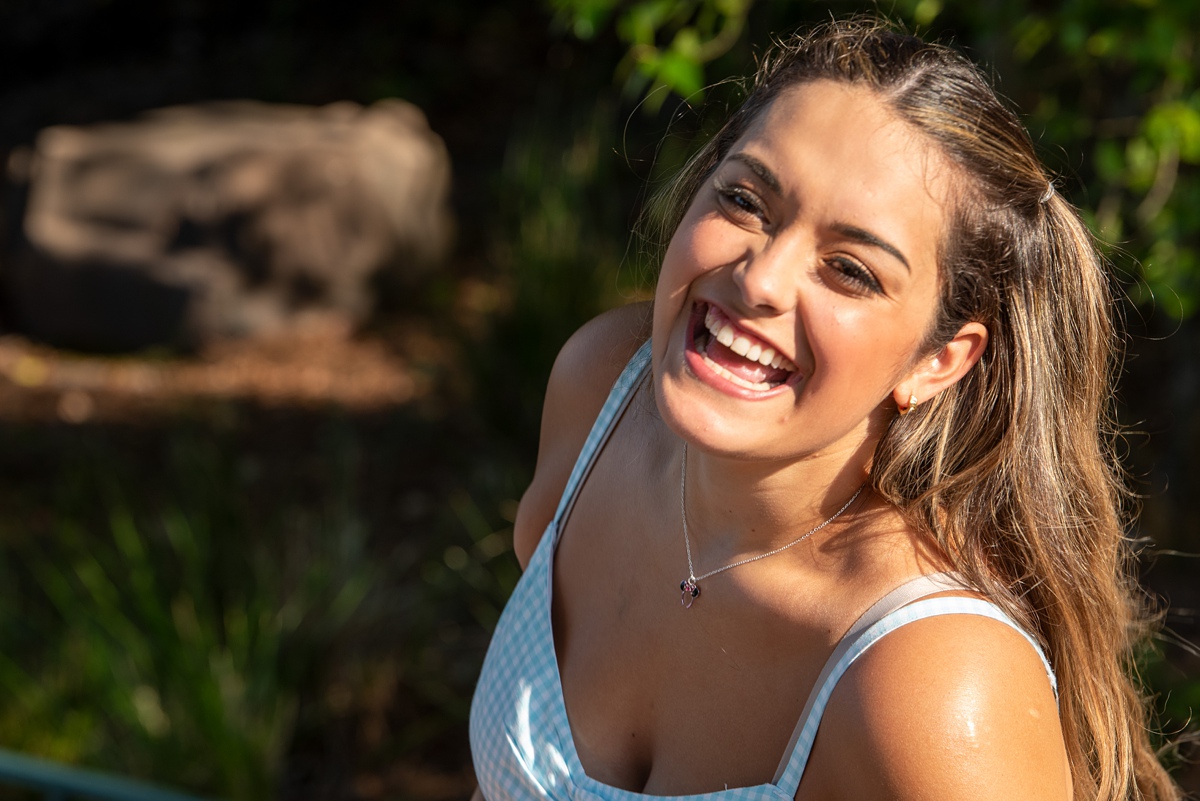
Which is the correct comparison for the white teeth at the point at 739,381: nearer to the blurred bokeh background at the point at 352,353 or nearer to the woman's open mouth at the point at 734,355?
the woman's open mouth at the point at 734,355

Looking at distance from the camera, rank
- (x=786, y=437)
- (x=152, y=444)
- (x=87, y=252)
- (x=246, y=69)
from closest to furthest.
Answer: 1. (x=786, y=437)
2. (x=152, y=444)
3. (x=87, y=252)
4. (x=246, y=69)

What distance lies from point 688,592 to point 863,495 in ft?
0.91

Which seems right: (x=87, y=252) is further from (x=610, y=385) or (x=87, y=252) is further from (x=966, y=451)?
(x=966, y=451)

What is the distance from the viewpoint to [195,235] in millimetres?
6047

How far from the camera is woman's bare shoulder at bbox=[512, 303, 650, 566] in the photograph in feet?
6.16

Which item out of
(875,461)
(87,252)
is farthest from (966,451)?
(87,252)

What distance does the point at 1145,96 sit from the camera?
3516 mm

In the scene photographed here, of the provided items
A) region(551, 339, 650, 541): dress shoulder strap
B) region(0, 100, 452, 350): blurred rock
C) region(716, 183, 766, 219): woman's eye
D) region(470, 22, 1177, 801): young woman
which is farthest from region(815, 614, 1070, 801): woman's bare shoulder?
region(0, 100, 452, 350): blurred rock

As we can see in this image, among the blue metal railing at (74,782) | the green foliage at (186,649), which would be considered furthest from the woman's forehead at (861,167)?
the green foliage at (186,649)

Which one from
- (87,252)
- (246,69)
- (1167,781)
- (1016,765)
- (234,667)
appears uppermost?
(1016,765)

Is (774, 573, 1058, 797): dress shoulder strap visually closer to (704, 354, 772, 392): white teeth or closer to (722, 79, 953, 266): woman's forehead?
(704, 354, 772, 392): white teeth

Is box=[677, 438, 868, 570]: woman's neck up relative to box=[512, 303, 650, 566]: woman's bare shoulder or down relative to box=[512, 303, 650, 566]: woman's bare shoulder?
up

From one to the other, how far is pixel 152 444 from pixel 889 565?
14.4 feet

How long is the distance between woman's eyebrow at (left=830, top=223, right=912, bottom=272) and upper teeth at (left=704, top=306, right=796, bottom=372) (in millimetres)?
153
